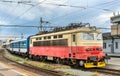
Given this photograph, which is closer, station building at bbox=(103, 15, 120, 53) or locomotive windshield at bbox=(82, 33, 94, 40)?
locomotive windshield at bbox=(82, 33, 94, 40)

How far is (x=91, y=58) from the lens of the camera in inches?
830

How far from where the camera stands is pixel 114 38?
49781 millimetres

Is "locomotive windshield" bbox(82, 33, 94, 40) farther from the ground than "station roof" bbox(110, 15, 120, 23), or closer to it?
closer to it

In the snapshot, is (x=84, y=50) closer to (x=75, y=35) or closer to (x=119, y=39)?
(x=75, y=35)

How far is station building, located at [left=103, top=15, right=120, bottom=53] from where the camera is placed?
49375 mm

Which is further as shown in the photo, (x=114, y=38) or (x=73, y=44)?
(x=114, y=38)

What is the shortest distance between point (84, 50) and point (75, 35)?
1415 mm

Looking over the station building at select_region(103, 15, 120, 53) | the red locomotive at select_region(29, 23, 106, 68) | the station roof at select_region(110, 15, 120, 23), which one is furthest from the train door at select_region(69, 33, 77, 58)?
the station roof at select_region(110, 15, 120, 23)

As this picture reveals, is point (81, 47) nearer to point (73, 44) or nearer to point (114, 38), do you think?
point (73, 44)

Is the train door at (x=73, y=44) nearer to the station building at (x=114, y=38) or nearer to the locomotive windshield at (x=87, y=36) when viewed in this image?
the locomotive windshield at (x=87, y=36)

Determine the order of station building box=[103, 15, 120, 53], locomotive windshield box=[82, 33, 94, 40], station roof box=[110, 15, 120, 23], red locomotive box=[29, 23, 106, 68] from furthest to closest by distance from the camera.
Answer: station roof box=[110, 15, 120, 23] < station building box=[103, 15, 120, 53] < locomotive windshield box=[82, 33, 94, 40] < red locomotive box=[29, 23, 106, 68]

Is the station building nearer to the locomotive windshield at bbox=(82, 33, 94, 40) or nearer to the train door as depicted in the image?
the locomotive windshield at bbox=(82, 33, 94, 40)

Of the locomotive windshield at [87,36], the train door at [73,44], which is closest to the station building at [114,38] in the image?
the locomotive windshield at [87,36]

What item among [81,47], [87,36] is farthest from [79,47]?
[87,36]
